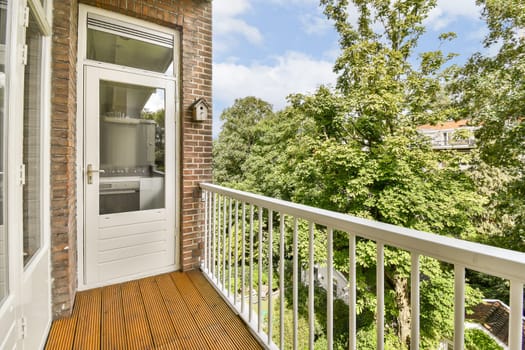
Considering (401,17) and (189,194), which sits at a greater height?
(401,17)

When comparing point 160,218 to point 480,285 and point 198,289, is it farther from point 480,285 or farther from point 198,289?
point 480,285

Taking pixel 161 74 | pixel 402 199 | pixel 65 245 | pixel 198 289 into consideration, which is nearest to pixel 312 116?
pixel 402 199

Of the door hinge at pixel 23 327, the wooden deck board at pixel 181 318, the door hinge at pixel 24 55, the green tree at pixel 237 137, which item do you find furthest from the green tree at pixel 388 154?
the door hinge at pixel 24 55

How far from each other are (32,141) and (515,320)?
211 cm

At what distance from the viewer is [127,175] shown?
2502 millimetres

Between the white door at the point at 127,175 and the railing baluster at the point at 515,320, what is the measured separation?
2.56m

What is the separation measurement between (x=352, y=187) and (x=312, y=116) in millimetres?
2459

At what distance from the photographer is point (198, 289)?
2.33m

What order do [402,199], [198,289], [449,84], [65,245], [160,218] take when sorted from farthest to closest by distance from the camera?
[449,84] < [402,199] < [160,218] < [198,289] < [65,245]

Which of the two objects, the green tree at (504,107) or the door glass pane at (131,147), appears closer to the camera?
the door glass pane at (131,147)

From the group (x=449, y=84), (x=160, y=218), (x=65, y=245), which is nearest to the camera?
(x=65, y=245)

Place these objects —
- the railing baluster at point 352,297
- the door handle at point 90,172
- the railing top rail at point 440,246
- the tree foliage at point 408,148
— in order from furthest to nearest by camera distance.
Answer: the tree foliage at point 408,148 → the door handle at point 90,172 → the railing baluster at point 352,297 → the railing top rail at point 440,246

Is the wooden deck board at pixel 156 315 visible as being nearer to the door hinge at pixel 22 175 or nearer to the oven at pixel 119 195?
the oven at pixel 119 195

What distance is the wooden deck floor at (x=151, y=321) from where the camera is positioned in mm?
1646
